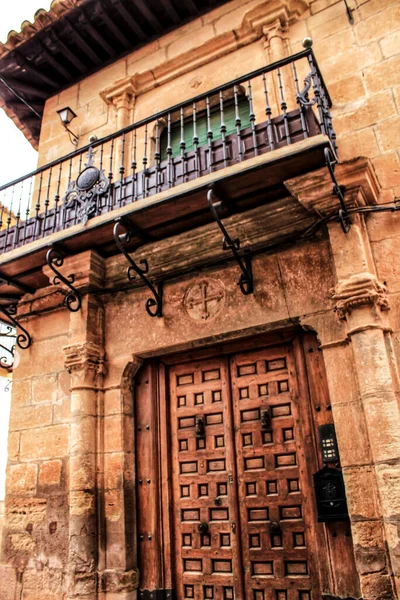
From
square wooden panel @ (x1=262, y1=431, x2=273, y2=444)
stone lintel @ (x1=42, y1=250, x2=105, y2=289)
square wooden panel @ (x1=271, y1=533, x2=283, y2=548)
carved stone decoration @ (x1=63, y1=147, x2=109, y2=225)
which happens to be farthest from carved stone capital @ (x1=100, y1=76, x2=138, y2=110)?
square wooden panel @ (x1=271, y1=533, x2=283, y2=548)

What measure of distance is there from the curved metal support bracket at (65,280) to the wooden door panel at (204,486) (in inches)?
48.7

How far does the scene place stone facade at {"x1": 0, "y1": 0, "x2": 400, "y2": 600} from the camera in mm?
3316

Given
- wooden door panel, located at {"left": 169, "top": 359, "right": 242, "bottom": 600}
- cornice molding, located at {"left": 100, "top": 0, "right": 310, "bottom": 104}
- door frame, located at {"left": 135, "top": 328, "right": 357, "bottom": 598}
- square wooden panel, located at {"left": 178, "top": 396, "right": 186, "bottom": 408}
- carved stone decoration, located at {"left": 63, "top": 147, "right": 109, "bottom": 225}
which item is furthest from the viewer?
cornice molding, located at {"left": 100, "top": 0, "right": 310, "bottom": 104}

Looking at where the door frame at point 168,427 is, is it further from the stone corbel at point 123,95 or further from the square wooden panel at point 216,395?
the stone corbel at point 123,95

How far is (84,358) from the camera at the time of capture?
446 cm

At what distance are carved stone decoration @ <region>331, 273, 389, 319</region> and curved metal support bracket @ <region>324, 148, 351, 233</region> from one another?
409 millimetres

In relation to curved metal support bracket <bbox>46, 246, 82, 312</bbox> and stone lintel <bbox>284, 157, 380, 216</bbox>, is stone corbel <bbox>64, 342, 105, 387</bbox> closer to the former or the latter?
curved metal support bracket <bbox>46, 246, 82, 312</bbox>

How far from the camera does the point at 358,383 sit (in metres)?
3.40

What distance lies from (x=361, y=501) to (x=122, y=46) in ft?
19.0

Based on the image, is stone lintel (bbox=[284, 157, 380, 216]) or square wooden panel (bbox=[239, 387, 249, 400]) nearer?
stone lintel (bbox=[284, 157, 380, 216])

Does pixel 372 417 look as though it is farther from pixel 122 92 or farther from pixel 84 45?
pixel 84 45

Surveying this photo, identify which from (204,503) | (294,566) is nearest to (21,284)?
(204,503)

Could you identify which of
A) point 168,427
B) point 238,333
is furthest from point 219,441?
point 238,333

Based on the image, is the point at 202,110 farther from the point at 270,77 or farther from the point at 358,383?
the point at 358,383
